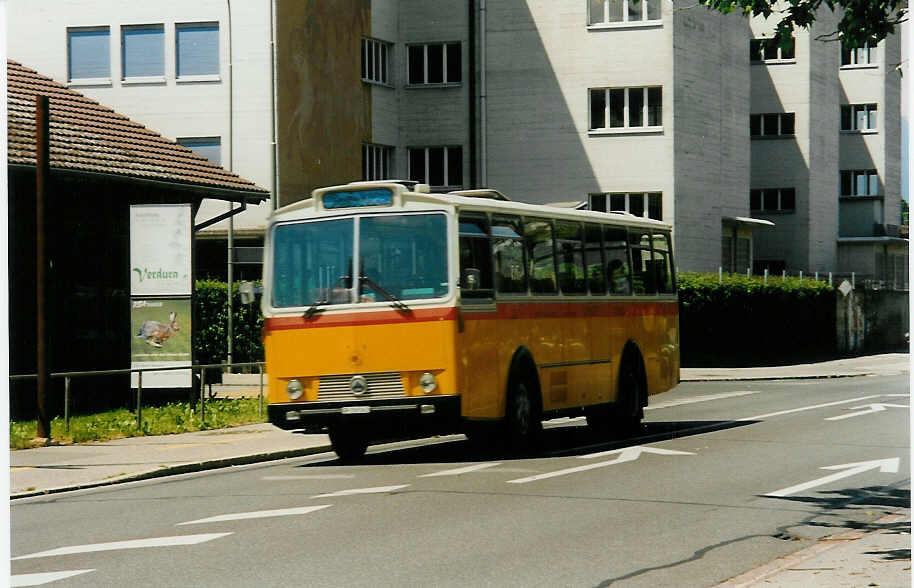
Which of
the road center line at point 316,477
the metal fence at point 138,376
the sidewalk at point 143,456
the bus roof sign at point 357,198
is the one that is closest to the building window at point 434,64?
the metal fence at point 138,376

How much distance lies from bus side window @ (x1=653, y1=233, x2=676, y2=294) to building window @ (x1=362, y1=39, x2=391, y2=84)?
86.2ft

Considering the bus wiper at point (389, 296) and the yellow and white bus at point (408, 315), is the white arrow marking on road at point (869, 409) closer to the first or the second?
the yellow and white bus at point (408, 315)

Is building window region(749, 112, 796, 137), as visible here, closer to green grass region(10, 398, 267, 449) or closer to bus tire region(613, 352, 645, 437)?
green grass region(10, 398, 267, 449)

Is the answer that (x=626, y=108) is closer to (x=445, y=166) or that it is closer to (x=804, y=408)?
(x=445, y=166)

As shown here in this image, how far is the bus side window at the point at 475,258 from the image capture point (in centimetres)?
1652

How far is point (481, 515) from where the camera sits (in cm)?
1184

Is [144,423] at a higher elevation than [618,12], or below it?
below

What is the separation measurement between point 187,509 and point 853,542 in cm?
572

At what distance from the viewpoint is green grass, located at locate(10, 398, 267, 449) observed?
800 inches

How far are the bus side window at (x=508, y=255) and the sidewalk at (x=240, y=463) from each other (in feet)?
11.6

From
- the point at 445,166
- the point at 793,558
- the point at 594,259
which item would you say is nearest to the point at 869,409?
the point at 594,259

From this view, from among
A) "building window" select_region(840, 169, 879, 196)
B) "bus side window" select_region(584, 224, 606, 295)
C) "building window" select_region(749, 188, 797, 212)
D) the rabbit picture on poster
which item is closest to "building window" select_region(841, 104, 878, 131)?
"building window" select_region(840, 169, 879, 196)

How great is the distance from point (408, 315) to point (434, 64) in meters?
34.9

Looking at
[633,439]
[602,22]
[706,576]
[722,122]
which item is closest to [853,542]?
[706,576]
